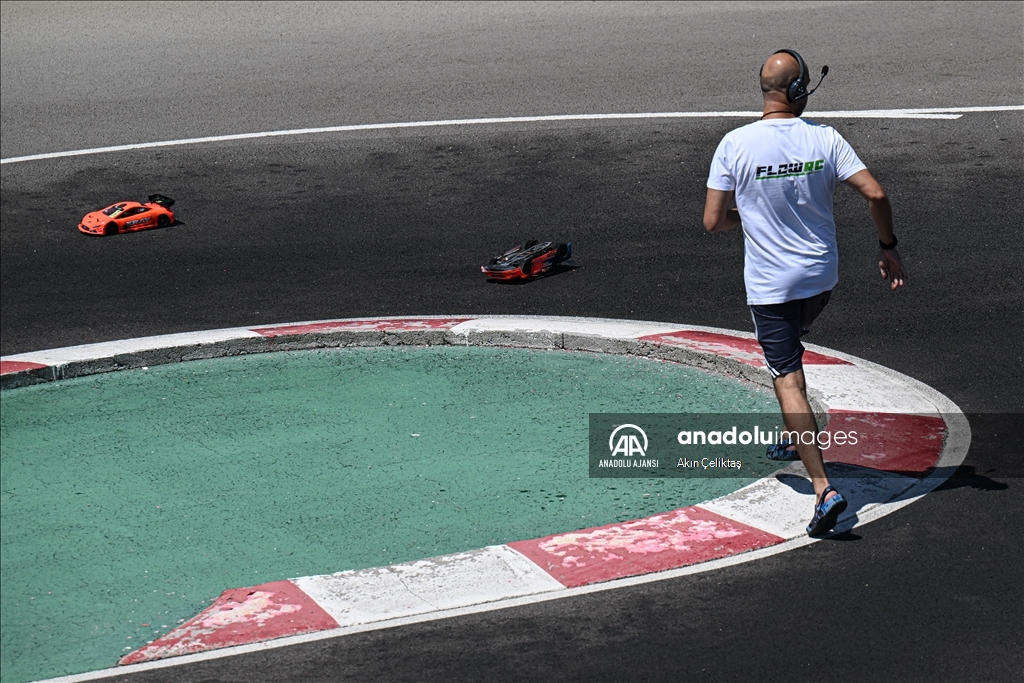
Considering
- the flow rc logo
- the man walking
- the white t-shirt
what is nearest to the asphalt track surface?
the man walking

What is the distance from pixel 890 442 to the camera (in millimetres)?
6230

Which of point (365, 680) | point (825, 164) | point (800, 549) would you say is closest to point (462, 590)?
point (365, 680)

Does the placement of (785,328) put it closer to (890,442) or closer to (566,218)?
(890,442)

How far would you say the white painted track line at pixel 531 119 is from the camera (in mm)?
12430

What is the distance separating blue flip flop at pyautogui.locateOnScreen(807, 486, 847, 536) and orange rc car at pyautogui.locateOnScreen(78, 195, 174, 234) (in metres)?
7.29

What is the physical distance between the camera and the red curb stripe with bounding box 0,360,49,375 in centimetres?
805

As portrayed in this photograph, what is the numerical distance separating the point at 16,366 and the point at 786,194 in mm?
5007

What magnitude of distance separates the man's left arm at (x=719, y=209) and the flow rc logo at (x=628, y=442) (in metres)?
1.33

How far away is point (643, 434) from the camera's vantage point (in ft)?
21.6

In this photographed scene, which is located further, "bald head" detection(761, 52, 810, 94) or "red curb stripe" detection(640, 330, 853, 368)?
"red curb stripe" detection(640, 330, 853, 368)

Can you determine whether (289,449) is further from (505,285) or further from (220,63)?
(220,63)

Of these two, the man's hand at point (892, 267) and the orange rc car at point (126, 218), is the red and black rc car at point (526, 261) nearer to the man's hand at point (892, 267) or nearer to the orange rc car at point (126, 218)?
the orange rc car at point (126, 218)

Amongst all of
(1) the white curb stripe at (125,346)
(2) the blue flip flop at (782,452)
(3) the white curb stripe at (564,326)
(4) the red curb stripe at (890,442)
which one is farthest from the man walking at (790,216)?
(1) the white curb stripe at (125,346)

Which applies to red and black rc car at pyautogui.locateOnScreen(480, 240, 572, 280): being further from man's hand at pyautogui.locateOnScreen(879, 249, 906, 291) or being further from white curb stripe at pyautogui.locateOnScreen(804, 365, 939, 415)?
man's hand at pyautogui.locateOnScreen(879, 249, 906, 291)
